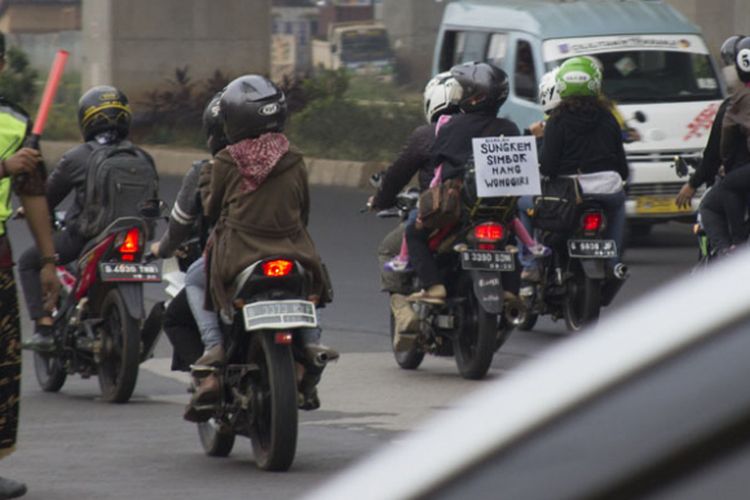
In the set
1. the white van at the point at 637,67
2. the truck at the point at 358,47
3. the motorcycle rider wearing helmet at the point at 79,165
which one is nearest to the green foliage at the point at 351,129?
the white van at the point at 637,67

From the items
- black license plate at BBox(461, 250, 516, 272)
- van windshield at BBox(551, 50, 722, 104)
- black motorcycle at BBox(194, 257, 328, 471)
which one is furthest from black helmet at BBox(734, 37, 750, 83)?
van windshield at BBox(551, 50, 722, 104)

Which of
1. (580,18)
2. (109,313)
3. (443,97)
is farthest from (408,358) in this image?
(580,18)

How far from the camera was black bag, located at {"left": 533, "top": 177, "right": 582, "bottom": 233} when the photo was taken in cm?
1122

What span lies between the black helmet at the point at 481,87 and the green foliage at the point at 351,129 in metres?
13.2

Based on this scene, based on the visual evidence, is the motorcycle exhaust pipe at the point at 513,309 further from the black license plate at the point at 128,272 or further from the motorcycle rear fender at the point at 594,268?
the black license plate at the point at 128,272

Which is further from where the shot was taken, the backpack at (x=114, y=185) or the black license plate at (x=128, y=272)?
the backpack at (x=114, y=185)

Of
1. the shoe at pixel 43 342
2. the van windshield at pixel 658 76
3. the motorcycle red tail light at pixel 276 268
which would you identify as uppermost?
the motorcycle red tail light at pixel 276 268

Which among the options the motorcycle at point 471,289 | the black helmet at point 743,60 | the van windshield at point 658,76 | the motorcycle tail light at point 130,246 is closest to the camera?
the motorcycle tail light at point 130,246

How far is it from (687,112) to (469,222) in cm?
699

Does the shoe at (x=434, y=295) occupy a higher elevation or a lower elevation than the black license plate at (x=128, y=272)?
lower

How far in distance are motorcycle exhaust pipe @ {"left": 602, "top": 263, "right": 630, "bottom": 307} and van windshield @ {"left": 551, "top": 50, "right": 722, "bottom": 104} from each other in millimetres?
5416

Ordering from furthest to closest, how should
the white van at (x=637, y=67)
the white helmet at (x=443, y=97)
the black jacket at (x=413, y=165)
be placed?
the white van at (x=637, y=67)
the white helmet at (x=443, y=97)
the black jacket at (x=413, y=165)

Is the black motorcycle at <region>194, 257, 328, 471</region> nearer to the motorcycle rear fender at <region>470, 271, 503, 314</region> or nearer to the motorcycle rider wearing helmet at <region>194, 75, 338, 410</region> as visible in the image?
the motorcycle rider wearing helmet at <region>194, 75, 338, 410</region>

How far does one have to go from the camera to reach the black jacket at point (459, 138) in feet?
32.2
